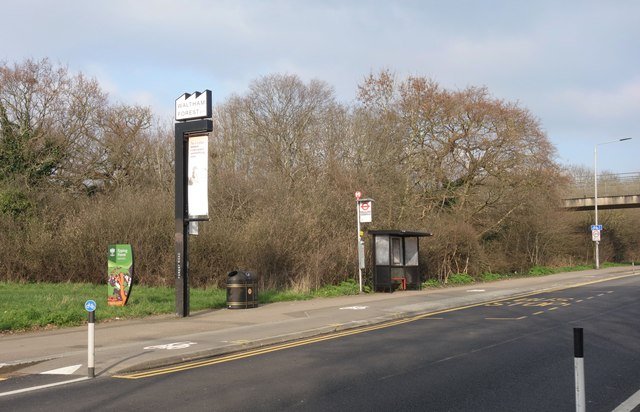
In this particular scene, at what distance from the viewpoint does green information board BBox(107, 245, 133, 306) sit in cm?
1605

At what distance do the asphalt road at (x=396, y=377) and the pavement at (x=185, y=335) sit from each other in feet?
2.06

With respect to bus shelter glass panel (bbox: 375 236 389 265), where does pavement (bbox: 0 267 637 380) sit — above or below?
below

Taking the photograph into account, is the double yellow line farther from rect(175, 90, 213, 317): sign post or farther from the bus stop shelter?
the bus stop shelter

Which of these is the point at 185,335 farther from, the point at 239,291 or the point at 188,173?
the point at 188,173

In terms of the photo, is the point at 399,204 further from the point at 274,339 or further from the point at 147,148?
the point at 274,339

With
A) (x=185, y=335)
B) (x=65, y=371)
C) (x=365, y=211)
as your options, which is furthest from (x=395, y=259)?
(x=65, y=371)

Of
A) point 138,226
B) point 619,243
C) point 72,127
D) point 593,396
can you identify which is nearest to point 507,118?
point 138,226

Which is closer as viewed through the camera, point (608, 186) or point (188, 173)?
point (188, 173)

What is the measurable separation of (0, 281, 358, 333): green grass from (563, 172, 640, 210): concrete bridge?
3662cm

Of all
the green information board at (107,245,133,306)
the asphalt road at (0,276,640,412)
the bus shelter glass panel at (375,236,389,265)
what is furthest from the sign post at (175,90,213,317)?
the bus shelter glass panel at (375,236,389,265)

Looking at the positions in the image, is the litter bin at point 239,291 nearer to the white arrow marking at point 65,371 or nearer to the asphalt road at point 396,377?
the asphalt road at point 396,377

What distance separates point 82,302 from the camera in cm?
1605

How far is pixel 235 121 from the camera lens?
4062 cm

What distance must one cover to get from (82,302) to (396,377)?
10.9 meters
